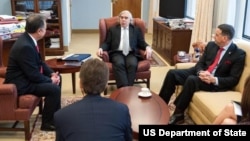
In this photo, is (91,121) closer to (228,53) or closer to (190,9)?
(228,53)

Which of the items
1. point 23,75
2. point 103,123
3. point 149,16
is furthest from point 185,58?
point 149,16

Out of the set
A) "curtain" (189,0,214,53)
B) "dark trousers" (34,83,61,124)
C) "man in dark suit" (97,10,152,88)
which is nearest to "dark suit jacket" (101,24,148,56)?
"man in dark suit" (97,10,152,88)

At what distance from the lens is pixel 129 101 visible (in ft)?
9.54

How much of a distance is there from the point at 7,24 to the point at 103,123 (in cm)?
303

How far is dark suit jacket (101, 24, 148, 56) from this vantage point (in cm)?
426

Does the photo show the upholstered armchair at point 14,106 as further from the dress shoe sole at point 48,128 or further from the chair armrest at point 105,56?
the chair armrest at point 105,56

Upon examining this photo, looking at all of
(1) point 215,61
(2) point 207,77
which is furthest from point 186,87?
(1) point 215,61

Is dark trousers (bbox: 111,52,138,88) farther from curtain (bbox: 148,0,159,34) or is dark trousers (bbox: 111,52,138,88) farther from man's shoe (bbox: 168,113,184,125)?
curtain (bbox: 148,0,159,34)

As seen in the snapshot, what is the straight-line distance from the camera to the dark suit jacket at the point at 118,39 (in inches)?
168

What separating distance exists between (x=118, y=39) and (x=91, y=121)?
9.05 ft

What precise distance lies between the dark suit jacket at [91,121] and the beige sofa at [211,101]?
137 centimetres

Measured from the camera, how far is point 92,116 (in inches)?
62.2

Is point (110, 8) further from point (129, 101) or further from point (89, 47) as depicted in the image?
point (129, 101)

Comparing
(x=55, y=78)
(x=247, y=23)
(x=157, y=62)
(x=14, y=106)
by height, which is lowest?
(x=157, y=62)
